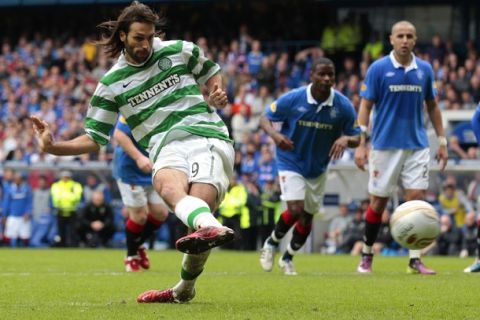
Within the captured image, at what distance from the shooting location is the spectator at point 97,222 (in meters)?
23.7

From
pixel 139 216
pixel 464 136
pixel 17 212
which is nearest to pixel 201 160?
pixel 139 216

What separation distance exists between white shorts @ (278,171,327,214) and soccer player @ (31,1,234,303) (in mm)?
4279

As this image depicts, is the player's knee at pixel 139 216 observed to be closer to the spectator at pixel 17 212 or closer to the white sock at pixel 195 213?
the white sock at pixel 195 213

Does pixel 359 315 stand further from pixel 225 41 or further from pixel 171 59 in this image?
pixel 225 41

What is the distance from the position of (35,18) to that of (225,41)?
7.67m

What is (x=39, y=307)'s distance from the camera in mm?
8117

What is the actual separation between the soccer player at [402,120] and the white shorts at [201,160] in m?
4.43

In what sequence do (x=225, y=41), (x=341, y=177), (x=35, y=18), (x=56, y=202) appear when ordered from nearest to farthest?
1. (x=341, y=177)
2. (x=56, y=202)
3. (x=225, y=41)
4. (x=35, y=18)

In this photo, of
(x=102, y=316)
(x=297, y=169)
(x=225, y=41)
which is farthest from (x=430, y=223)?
(x=225, y=41)

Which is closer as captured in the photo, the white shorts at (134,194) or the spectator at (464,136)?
the white shorts at (134,194)

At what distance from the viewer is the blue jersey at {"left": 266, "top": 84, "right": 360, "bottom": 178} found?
12.6 meters

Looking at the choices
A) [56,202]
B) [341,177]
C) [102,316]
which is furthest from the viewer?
[56,202]

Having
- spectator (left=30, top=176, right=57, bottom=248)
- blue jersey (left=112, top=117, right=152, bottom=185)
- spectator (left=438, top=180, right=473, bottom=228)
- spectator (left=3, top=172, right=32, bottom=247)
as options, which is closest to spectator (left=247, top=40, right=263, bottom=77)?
spectator (left=30, top=176, right=57, bottom=248)

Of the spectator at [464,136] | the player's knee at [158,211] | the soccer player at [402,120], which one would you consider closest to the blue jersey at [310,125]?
the soccer player at [402,120]
